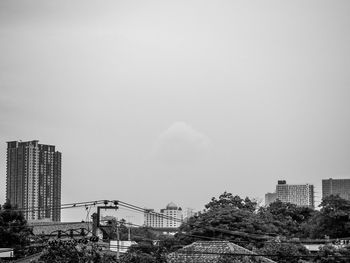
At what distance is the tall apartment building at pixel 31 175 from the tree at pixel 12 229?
367ft

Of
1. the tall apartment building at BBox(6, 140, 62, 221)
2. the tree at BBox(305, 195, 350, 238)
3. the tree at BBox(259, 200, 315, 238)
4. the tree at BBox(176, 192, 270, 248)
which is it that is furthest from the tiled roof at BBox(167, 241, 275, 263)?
the tall apartment building at BBox(6, 140, 62, 221)

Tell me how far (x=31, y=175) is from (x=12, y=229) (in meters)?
119

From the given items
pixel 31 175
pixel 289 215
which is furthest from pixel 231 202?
pixel 31 175

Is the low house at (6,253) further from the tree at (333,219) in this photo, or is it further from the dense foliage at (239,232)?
the tree at (333,219)

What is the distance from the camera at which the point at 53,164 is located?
170375 millimetres

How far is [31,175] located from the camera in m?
165

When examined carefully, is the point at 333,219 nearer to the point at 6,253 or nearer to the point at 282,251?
the point at 282,251

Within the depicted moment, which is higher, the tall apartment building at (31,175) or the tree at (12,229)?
the tall apartment building at (31,175)

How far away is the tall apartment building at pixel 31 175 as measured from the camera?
532 ft

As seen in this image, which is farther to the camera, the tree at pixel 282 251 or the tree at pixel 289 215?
the tree at pixel 289 215

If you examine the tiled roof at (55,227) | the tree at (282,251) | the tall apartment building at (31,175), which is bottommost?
the tree at (282,251)

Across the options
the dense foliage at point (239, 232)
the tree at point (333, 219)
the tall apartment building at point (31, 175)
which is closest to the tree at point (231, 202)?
the dense foliage at point (239, 232)

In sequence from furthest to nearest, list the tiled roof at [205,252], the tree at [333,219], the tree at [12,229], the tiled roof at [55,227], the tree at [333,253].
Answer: the tiled roof at [55,227]
the tree at [333,219]
the tree at [12,229]
the tree at [333,253]
the tiled roof at [205,252]

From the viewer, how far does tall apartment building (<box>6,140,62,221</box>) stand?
16225 cm
